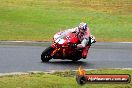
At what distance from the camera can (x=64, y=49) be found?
1647 centimetres

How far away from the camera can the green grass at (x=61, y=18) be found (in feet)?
86.7

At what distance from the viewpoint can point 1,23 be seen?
29.4 meters

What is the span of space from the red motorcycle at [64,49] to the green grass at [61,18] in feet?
24.3

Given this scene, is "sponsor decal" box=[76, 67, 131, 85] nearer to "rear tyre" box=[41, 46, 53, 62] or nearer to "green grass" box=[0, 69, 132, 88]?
"green grass" box=[0, 69, 132, 88]

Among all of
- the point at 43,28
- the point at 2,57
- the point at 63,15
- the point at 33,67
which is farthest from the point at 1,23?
the point at 33,67

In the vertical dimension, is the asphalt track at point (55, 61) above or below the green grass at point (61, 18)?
above

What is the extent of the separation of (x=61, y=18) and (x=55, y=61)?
51.0 feet

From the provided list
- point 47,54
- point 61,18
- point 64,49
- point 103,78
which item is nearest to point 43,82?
point 103,78

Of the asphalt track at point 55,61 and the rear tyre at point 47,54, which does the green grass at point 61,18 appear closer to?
the asphalt track at point 55,61

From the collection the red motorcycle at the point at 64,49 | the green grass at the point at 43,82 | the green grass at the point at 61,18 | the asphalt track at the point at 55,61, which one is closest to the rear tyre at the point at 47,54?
the red motorcycle at the point at 64,49

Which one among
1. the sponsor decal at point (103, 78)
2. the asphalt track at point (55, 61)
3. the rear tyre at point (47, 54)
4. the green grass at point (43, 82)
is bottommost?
the asphalt track at point (55, 61)

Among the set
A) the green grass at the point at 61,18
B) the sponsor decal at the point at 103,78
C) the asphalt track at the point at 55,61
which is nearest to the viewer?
the sponsor decal at the point at 103,78

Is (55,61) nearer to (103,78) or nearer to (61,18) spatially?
(103,78)

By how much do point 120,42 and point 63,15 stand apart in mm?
10165
